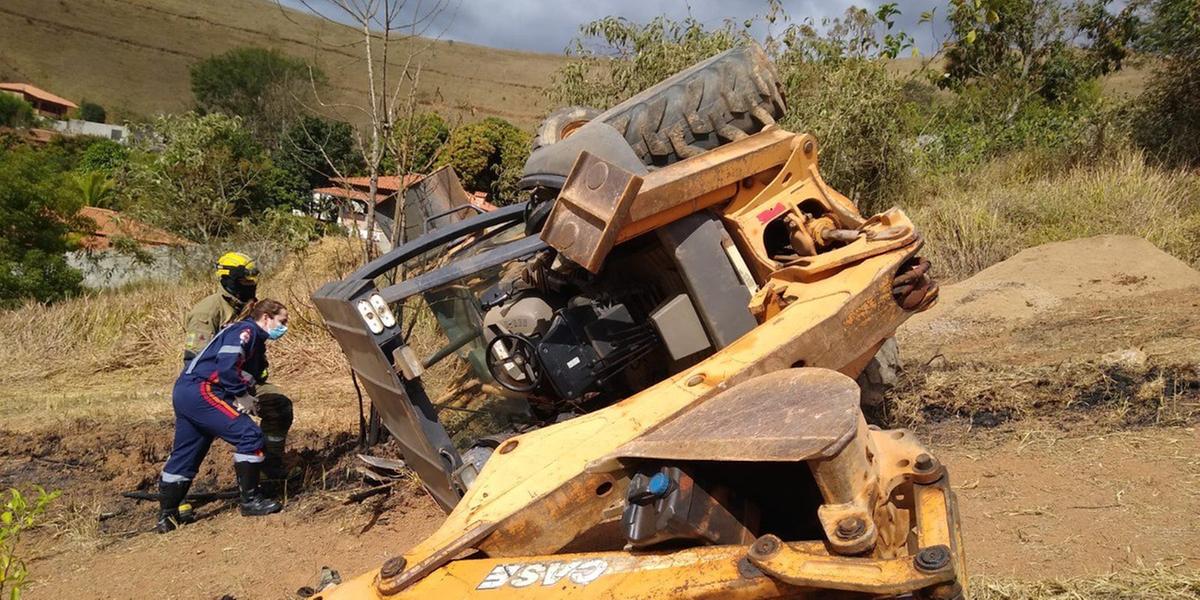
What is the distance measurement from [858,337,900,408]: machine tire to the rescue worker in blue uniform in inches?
139

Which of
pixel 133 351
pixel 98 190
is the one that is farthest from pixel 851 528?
pixel 98 190

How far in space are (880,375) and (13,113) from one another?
173 feet

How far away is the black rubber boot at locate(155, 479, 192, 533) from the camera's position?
5809 millimetres

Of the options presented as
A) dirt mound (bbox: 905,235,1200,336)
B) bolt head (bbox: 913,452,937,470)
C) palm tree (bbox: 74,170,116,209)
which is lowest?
dirt mound (bbox: 905,235,1200,336)

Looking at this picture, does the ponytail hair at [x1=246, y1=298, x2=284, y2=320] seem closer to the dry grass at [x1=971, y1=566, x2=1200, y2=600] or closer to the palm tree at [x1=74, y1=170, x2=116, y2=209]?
the dry grass at [x1=971, y1=566, x2=1200, y2=600]

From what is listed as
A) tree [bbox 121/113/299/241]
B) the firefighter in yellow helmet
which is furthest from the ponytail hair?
tree [bbox 121/113/299/241]

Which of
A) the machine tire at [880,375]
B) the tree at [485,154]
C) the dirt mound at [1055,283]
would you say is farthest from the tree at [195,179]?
the machine tire at [880,375]

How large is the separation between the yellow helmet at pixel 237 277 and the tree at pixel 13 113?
47.5 m

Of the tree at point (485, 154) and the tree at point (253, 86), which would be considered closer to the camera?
the tree at point (485, 154)

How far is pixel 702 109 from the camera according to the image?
14.3 ft

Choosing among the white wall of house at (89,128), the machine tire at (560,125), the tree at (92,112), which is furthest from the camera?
the tree at (92,112)

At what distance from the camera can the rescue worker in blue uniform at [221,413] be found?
5.71 m

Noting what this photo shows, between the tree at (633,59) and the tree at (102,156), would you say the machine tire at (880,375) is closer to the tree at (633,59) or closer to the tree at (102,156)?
the tree at (633,59)


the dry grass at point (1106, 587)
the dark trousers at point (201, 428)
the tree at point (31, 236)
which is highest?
the tree at point (31, 236)
